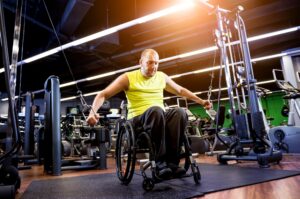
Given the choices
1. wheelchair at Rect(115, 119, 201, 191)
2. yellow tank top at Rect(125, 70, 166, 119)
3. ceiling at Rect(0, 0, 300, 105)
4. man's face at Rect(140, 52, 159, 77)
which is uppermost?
ceiling at Rect(0, 0, 300, 105)


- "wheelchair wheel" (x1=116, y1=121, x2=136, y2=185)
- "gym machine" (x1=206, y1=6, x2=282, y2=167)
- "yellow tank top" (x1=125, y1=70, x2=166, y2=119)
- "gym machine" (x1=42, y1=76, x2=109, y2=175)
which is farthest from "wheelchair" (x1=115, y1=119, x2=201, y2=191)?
"gym machine" (x1=42, y1=76, x2=109, y2=175)

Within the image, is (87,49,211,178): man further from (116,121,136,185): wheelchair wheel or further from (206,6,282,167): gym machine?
(206,6,282,167): gym machine

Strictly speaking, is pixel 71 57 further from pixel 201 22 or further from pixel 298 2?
pixel 298 2

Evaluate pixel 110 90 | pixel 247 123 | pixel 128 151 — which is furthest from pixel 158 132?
pixel 247 123

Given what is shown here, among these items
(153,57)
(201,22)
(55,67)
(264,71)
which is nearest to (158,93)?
(153,57)

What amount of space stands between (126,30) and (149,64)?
6.18 metres

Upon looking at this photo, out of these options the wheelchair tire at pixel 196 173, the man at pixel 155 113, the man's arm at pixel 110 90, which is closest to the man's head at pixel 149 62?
the man at pixel 155 113

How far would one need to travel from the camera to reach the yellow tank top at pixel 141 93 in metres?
1.99

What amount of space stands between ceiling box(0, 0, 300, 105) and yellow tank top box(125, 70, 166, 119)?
10.2ft

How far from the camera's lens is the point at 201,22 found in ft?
23.8

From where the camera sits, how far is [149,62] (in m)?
1.98

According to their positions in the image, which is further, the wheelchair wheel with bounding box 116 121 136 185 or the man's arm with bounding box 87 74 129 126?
the man's arm with bounding box 87 74 129 126

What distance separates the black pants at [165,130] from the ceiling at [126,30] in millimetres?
3473

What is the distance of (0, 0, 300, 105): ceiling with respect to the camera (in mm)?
6152
